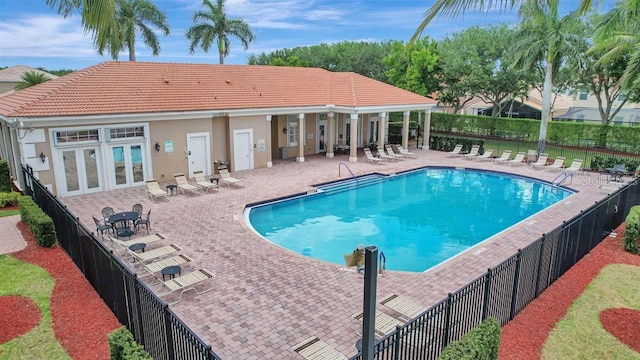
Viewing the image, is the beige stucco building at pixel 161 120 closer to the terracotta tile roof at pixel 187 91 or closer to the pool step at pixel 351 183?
the terracotta tile roof at pixel 187 91

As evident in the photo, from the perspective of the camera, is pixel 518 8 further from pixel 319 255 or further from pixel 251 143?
pixel 251 143

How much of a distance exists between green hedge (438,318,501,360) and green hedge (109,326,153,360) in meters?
4.36

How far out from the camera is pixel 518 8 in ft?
21.1

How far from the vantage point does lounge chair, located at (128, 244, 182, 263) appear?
10.8m

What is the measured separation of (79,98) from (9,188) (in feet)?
15.7

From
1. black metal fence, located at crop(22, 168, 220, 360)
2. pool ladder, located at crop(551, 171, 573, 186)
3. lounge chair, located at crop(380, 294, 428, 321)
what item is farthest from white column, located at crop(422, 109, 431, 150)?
black metal fence, located at crop(22, 168, 220, 360)

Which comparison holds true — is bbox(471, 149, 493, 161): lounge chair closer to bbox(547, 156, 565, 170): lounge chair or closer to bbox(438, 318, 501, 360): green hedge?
bbox(547, 156, 565, 170): lounge chair

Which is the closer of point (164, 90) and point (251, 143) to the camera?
point (164, 90)

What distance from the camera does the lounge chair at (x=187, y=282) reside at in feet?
30.6

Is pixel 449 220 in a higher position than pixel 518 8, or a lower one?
lower

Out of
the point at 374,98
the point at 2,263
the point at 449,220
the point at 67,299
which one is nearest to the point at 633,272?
the point at 449,220

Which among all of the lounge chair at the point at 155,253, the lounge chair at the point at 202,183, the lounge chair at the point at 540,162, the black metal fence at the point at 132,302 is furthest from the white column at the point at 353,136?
the black metal fence at the point at 132,302

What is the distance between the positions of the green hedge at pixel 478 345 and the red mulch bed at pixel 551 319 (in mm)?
955

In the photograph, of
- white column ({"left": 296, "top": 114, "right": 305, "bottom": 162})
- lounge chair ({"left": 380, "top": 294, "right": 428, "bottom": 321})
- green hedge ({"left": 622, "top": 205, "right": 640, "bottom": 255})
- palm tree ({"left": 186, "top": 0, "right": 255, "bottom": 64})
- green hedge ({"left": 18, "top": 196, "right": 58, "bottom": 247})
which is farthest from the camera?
palm tree ({"left": 186, "top": 0, "right": 255, "bottom": 64})
